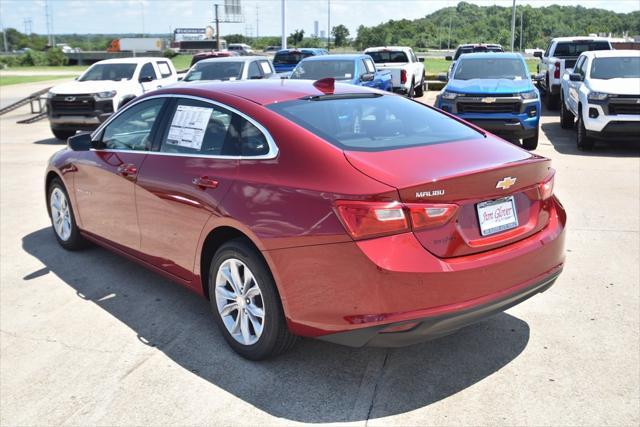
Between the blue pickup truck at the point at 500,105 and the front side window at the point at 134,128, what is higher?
the front side window at the point at 134,128

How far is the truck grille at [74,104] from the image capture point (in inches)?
579

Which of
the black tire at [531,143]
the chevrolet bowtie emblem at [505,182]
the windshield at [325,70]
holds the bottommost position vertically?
the black tire at [531,143]

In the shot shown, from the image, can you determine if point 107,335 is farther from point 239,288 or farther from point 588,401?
point 588,401

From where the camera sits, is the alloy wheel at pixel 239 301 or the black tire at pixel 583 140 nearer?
the alloy wheel at pixel 239 301

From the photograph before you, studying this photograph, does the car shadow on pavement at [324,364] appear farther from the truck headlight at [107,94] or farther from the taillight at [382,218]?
the truck headlight at [107,94]

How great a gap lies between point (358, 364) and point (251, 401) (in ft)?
2.37

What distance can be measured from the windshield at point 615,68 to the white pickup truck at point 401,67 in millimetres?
6952

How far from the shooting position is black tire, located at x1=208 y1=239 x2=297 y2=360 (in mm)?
3648

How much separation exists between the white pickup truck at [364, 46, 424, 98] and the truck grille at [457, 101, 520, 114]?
6.88 meters

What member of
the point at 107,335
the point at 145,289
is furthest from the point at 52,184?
the point at 107,335

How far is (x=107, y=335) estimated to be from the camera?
4406 mm

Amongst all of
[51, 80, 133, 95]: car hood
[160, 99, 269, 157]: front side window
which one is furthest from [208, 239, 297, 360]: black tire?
[51, 80, 133, 95]: car hood

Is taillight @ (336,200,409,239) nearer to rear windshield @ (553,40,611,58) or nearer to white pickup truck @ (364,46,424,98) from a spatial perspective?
white pickup truck @ (364,46,424,98)

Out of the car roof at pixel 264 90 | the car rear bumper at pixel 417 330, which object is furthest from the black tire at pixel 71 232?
the car rear bumper at pixel 417 330
